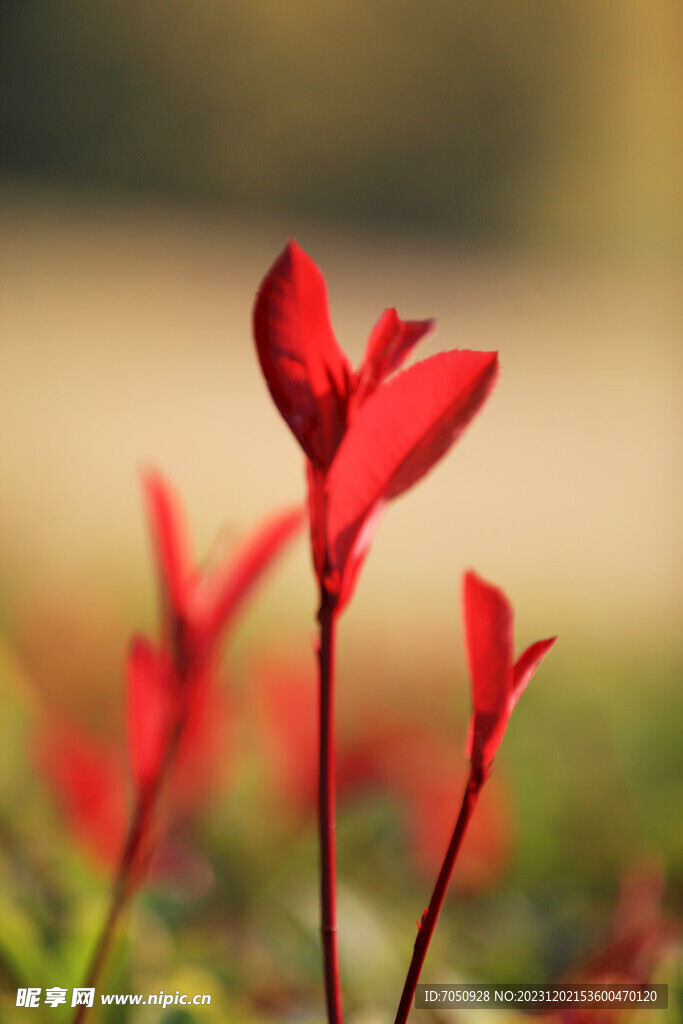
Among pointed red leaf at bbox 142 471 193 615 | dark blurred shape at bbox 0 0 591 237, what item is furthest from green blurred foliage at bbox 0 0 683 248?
pointed red leaf at bbox 142 471 193 615

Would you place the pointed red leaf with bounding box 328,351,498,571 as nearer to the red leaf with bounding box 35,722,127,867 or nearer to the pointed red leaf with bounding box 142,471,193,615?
the pointed red leaf with bounding box 142,471,193,615

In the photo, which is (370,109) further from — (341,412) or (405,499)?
(341,412)

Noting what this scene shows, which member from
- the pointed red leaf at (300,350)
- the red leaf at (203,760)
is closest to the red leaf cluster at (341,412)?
the pointed red leaf at (300,350)

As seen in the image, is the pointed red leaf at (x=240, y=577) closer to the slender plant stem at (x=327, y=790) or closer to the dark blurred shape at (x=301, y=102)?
the slender plant stem at (x=327, y=790)

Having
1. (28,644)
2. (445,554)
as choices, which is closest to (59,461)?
(28,644)

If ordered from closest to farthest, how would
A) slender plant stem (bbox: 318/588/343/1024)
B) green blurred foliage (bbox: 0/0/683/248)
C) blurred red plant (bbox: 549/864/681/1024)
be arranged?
slender plant stem (bbox: 318/588/343/1024), blurred red plant (bbox: 549/864/681/1024), green blurred foliage (bbox: 0/0/683/248)

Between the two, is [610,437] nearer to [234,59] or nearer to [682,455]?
[682,455]
